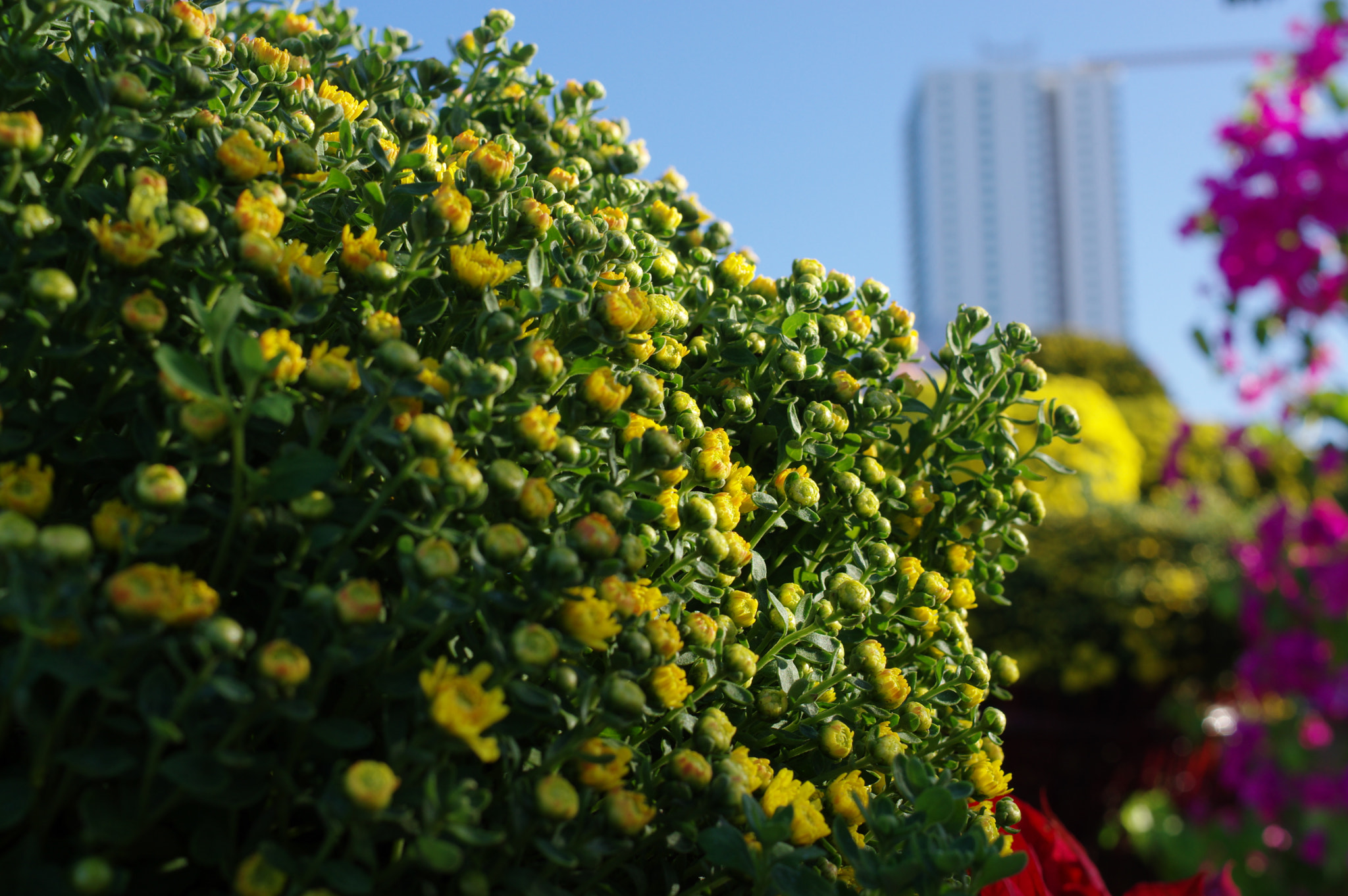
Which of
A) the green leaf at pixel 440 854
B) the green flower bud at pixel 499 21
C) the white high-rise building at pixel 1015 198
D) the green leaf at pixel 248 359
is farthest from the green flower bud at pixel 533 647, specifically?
the white high-rise building at pixel 1015 198

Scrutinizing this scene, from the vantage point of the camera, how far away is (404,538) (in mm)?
580

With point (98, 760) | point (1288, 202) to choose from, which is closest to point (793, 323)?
point (98, 760)

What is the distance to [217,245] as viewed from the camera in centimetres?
65

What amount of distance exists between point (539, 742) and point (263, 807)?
0.58 ft

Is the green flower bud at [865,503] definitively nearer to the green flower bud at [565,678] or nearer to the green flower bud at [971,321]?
the green flower bud at [971,321]

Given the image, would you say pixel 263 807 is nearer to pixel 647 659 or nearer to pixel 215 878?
pixel 215 878

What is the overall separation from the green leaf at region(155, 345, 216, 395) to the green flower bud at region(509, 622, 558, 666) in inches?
8.5

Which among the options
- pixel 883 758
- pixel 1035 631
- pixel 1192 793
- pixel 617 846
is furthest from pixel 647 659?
pixel 1192 793

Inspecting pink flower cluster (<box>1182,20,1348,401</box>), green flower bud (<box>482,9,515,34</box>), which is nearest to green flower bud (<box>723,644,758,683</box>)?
green flower bud (<box>482,9,515,34</box>)

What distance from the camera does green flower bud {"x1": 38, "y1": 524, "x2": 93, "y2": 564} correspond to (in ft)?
1.59

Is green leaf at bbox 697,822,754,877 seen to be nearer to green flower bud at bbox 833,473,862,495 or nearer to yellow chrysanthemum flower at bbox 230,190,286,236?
green flower bud at bbox 833,473,862,495

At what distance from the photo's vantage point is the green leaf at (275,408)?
537 mm

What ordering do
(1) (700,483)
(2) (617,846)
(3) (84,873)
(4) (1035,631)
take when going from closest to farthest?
1. (3) (84,873)
2. (2) (617,846)
3. (1) (700,483)
4. (4) (1035,631)

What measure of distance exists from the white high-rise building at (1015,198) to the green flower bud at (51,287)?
227ft
